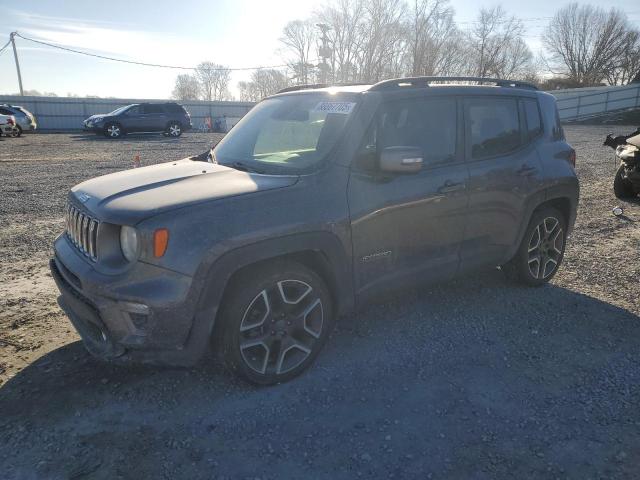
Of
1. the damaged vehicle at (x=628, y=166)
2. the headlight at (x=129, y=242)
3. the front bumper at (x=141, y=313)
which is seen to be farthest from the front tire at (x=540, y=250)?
the damaged vehicle at (x=628, y=166)

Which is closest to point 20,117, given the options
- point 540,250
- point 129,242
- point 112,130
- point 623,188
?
point 112,130

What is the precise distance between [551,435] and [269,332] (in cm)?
177

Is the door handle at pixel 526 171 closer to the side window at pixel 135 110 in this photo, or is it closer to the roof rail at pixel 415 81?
the roof rail at pixel 415 81

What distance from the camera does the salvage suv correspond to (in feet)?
8.79

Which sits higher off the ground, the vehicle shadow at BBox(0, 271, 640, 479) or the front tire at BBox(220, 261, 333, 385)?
the front tire at BBox(220, 261, 333, 385)

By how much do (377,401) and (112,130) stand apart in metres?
25.8

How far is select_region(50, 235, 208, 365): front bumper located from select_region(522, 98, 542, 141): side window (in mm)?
3513

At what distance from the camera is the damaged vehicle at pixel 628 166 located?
8.38 metres

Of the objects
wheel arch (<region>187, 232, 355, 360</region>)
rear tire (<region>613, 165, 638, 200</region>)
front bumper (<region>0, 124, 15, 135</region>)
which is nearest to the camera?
wheel arch (<region>187, 232, 355, 360</region>)

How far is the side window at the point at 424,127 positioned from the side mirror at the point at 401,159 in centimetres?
23

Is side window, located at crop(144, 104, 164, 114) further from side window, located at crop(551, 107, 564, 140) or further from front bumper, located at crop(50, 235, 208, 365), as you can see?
front bumper, located at crop(50, 235, 208, 365)

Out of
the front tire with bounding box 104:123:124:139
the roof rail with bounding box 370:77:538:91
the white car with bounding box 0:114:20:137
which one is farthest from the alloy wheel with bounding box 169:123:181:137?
the roof rail with bounding box 370:77:538:91

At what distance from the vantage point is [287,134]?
383 cm

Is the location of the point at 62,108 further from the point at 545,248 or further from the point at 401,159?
the point at 401,159
